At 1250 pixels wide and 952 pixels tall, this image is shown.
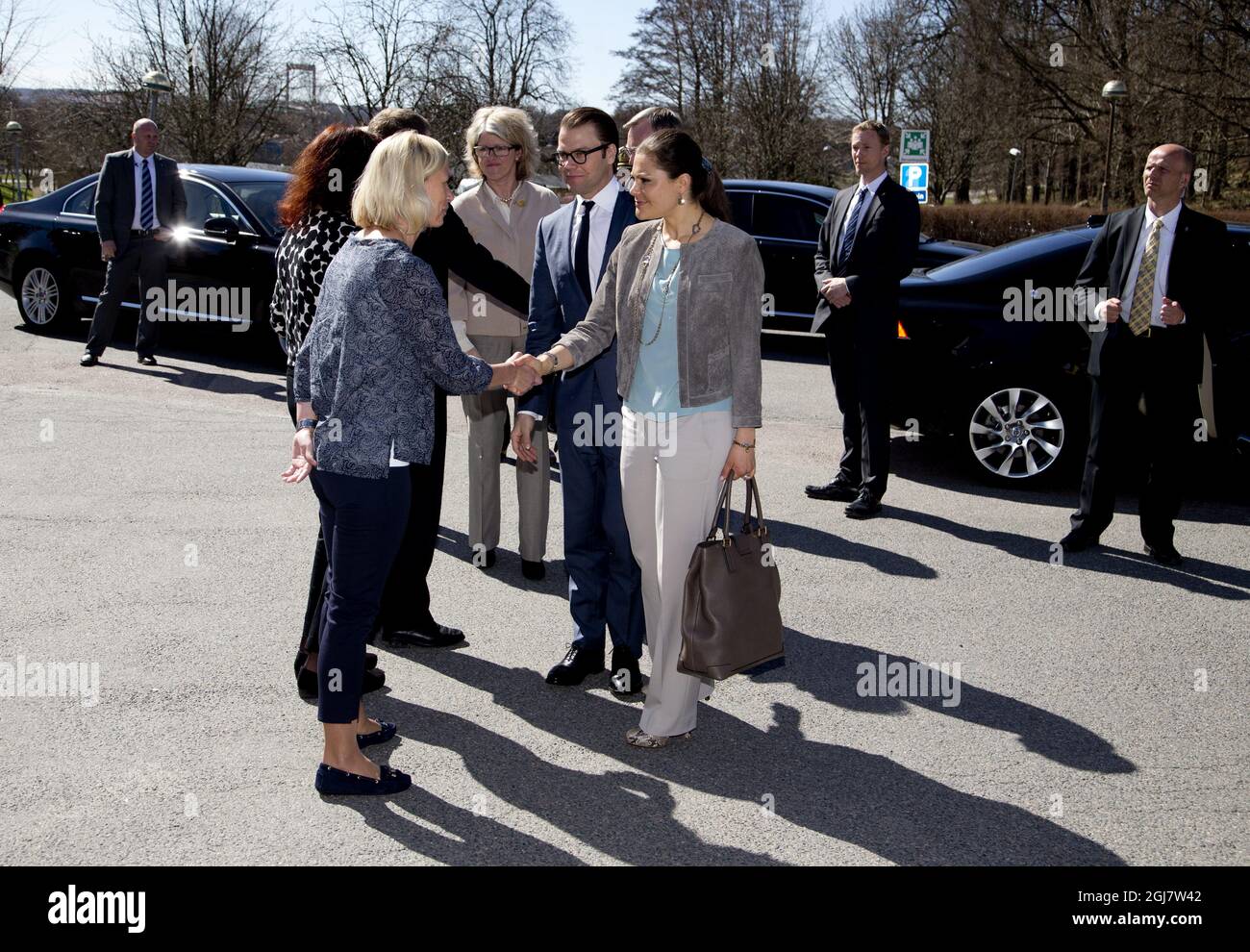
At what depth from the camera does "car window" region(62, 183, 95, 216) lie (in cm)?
1350

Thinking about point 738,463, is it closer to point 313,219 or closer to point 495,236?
point 313,219

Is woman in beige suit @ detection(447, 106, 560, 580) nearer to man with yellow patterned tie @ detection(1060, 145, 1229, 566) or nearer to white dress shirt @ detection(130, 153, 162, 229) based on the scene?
man with yellow patterned tie @ detection(1060, 145, 1229, 566)

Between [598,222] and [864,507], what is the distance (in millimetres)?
3325

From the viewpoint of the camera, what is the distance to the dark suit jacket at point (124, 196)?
467 inches

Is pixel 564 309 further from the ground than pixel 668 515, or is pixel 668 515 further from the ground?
pixel 564 309

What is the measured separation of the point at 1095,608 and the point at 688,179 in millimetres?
3121

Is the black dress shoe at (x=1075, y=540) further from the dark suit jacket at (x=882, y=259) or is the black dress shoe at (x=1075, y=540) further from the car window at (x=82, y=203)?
the car window at (x=82, y=203)

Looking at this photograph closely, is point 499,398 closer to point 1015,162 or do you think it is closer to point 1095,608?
point 1095,608

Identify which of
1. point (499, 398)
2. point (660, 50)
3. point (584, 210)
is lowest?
point (499, 398)

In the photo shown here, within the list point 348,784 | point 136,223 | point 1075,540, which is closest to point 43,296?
point 136,223

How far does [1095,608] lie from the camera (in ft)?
19.8

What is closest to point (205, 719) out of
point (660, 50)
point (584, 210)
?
point (584, 210)

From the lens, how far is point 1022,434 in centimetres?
834

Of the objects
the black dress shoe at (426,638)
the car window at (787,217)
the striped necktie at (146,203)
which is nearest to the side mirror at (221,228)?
the striped necktie at (146,203)
